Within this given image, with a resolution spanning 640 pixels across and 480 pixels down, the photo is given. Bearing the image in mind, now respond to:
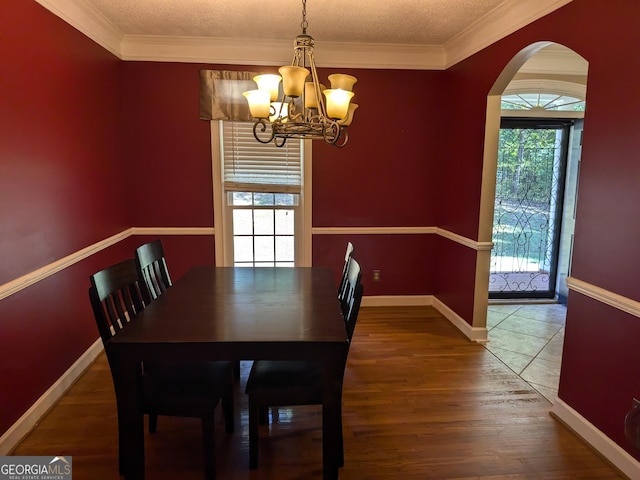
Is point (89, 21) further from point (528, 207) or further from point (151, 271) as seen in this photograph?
point (528, 207)

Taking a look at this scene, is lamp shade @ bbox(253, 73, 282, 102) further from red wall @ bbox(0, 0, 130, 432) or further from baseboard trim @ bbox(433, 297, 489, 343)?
baseboard trim @ bbox(433, 297, 489, 343)

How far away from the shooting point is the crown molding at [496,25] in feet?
8.64

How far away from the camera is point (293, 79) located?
199cm

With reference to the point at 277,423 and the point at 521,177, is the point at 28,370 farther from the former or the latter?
the point at 521,177

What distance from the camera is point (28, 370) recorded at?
7.60ft

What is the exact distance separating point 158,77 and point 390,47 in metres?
2.18

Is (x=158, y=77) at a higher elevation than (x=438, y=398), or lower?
higher

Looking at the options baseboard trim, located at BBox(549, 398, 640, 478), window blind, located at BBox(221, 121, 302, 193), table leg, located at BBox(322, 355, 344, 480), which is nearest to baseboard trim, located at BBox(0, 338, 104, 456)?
table leg, located at BBox(322, 355, 344, 480)

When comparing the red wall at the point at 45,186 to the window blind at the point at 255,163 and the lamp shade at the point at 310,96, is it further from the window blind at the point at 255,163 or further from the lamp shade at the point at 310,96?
the lamp shade at the point at 310,96

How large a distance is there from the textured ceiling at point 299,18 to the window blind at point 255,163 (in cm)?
88

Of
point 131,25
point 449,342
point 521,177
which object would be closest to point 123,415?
point 449,342

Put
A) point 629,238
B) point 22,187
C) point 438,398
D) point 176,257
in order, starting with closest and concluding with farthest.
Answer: point 629,238, point 22,187, point 438,398, point 176,257

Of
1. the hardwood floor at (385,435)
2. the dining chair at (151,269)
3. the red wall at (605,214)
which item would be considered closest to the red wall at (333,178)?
the red wall at (605,214)

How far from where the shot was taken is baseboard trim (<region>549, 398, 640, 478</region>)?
2.01 meters
